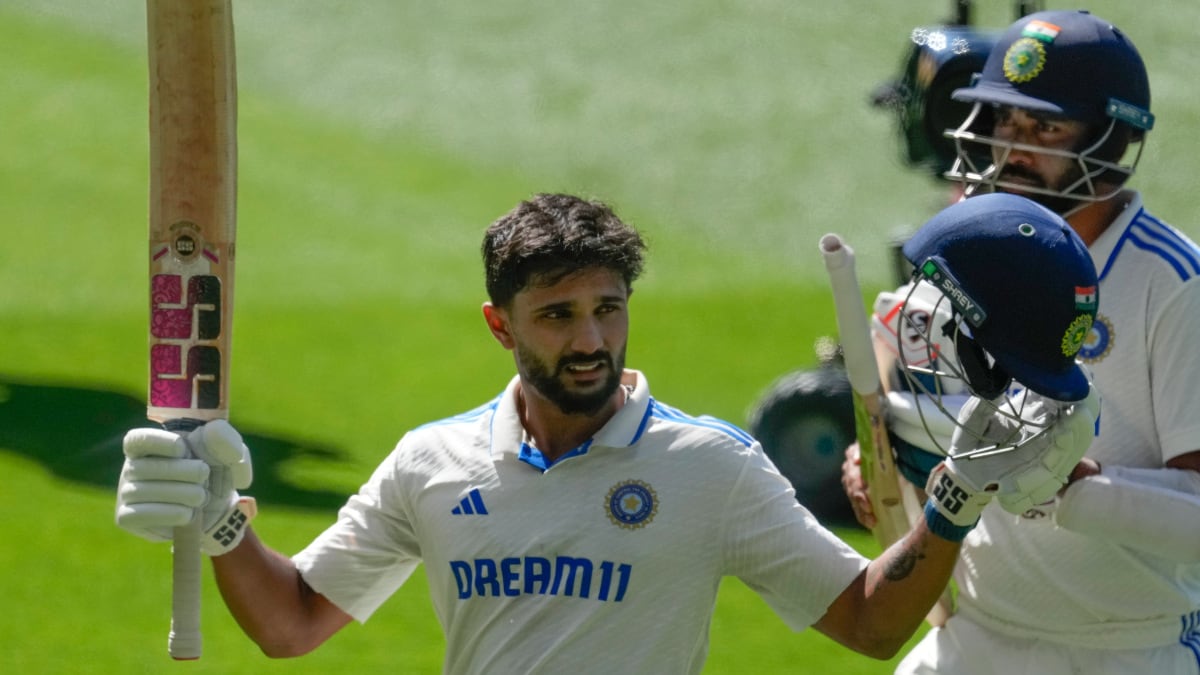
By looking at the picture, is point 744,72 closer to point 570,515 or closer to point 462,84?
point 462,84

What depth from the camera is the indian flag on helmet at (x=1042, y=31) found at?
3848 millimetres

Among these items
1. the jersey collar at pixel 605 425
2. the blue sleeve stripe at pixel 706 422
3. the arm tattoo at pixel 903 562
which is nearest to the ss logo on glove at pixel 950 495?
the arm tattoo at pixel 903 562

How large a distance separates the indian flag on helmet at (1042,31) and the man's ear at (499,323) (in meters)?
1.24

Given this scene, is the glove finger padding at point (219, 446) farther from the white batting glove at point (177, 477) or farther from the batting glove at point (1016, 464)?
the batting glove at point (1016, 464)

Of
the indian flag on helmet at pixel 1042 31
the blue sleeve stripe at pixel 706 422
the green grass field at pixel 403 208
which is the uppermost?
the green grass field at pixel 403 208

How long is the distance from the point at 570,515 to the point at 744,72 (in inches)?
442

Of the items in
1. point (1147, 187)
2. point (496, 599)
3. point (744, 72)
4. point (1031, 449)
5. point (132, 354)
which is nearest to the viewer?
point (1031, 449)

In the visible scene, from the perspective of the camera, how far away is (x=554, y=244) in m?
3.37

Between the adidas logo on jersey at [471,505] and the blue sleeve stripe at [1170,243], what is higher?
the blue sleeve stripe at [1170,243]

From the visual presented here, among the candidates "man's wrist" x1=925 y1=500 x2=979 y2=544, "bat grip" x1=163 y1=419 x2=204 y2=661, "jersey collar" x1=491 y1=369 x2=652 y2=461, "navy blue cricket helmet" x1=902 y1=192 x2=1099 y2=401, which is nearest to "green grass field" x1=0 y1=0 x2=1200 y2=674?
"jersey collar" x1=491 y1=369 x2=652 y2=461

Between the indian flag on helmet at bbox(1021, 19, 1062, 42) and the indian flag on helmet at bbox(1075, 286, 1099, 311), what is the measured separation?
3.02 feet

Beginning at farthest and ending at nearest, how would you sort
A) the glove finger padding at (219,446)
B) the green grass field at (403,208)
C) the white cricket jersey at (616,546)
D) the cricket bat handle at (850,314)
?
the green grass field at (403,208) < the cricket bat handle at (850,314) < the white cricket jersey at (616,546) < the glove finger padding at (219,446)

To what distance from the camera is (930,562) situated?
3.11 meters

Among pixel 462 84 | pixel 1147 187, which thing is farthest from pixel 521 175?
pixel 1147 187
